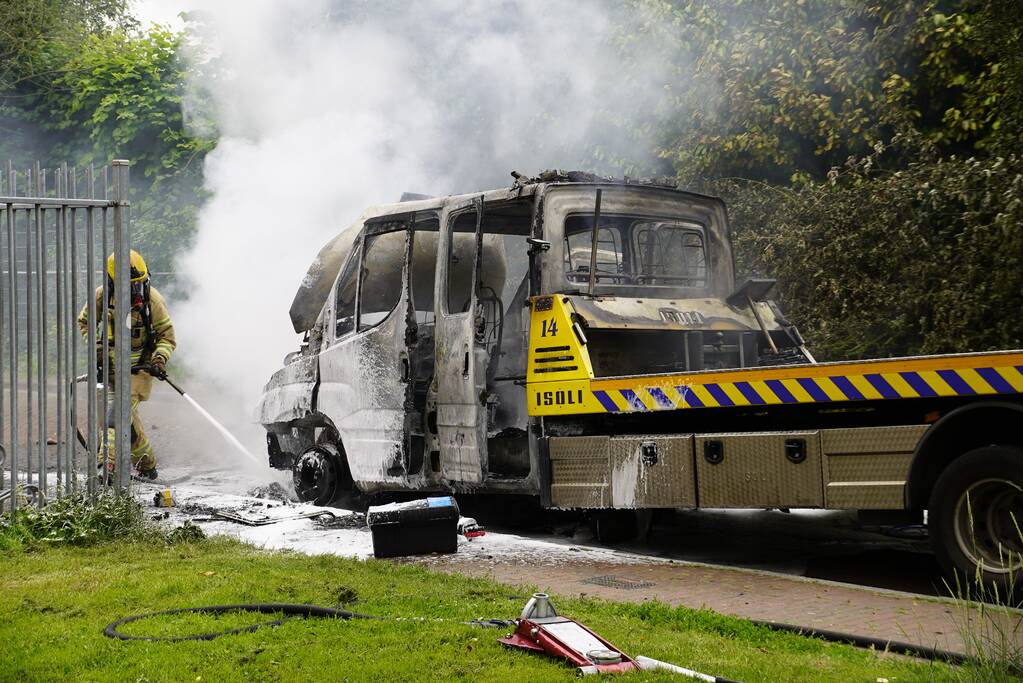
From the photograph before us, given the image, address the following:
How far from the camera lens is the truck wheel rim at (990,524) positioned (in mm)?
6227

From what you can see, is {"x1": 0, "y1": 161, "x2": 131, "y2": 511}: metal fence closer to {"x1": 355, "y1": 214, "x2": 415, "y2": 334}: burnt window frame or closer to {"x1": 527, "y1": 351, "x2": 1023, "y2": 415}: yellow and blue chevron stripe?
{"x1": 355, "y1": 214, "x2": 415, "y2": 334}: burnt window frame

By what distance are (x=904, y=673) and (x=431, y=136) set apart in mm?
15038

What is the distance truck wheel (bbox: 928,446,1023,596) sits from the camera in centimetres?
616

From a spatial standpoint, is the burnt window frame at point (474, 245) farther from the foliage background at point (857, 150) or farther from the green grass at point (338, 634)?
the foliage background at point (857, 150)

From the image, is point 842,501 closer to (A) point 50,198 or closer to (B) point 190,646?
(B) point 190,646

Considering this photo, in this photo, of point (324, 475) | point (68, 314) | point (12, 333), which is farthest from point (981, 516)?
point (12, 333)

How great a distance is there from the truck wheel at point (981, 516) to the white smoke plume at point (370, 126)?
9.00 meters

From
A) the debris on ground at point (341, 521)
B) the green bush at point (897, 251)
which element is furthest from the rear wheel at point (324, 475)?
the green bush at point (897, 251)

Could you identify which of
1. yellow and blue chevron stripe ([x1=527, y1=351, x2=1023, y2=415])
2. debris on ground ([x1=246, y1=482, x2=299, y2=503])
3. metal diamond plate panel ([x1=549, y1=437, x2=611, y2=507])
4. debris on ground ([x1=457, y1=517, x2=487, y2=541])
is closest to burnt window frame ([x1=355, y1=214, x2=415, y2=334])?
yellow and blue chevron stripe ([x1=527, y1=351, x2=1023, y2=415])

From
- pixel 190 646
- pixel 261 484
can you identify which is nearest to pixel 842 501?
pixel 190 646

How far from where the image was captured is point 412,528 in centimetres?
763

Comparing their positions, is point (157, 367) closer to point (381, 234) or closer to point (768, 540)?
point (381, 234)

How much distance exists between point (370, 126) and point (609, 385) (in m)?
12.3

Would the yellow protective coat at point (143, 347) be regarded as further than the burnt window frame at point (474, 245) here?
Yes
